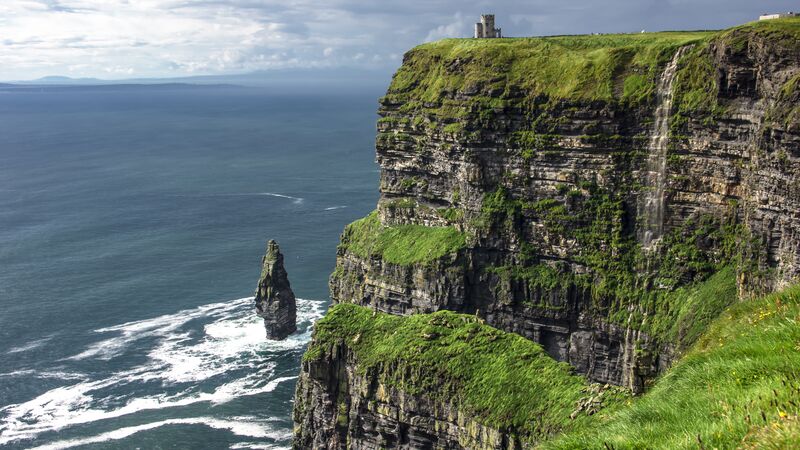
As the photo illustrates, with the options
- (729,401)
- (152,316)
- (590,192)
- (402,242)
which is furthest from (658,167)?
(152,316)

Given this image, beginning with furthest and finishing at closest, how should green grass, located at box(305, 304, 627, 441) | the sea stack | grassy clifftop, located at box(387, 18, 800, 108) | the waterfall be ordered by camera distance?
the sea stack → grassy clifftop, located at box(387, 18, 800, 108) → the waterfall → green grass, located at box(305, 304, 627, 441)

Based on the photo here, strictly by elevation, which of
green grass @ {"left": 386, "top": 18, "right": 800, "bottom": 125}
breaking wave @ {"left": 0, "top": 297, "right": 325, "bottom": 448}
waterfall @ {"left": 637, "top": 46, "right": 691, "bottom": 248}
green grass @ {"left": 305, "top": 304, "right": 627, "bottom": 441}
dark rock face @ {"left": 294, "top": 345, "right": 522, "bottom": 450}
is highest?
green grass @ {"left": 386, "top": 18, "right": 800, "bottom": 125}

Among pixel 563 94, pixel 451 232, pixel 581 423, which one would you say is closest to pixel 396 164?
pixel 451 232

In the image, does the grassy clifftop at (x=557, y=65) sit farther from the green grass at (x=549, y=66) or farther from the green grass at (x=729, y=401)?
the green grass at (x=729, y=401)

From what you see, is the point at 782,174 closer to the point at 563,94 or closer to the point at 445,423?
the point at 563,94

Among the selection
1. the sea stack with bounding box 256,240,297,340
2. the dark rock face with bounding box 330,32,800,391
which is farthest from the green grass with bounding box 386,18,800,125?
the sea stack with bounding box 256,240,297,340

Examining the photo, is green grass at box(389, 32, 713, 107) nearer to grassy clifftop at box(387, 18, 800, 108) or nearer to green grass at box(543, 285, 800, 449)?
grassy clifftop at box(387, 18, 800, 108)
